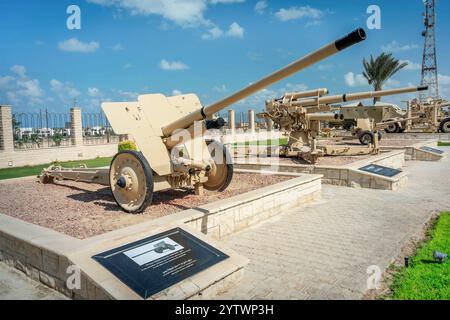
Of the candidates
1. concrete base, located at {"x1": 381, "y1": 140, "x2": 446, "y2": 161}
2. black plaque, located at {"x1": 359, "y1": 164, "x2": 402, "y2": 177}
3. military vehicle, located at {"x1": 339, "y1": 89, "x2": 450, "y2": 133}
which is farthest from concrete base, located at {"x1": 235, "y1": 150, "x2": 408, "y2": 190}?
military vehicle, located at {"x1": 339, "y1": 89, "x2": 450, "y2": 133}

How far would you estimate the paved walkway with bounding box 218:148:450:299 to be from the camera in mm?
4012

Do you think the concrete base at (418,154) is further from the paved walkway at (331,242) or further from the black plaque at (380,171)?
the paved walkway at (331,242)

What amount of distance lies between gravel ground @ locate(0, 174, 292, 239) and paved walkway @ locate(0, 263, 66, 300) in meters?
0.70

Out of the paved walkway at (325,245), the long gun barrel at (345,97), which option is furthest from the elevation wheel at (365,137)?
the paved walkway at (325,245)

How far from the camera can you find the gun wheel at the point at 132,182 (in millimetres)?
5504

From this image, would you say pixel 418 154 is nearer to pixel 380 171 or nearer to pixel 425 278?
pixel 380 171

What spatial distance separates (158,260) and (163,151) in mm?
2582

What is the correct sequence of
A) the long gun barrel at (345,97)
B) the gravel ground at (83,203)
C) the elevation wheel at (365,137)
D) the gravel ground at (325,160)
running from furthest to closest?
the elevation wheel at (365,137) → the gravel ground at (325,160) → the long gun barrel at (345,97) → the gravel ground at (83,203)

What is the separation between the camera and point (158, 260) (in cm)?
396

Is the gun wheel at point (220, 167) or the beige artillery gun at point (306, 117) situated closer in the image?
the gun wheel at point (220, 167)

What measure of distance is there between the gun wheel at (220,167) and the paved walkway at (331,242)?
111 centimetres

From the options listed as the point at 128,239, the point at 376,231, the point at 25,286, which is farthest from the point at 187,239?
the point at 376,231

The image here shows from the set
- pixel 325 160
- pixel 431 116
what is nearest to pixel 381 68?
pixel 431 116
